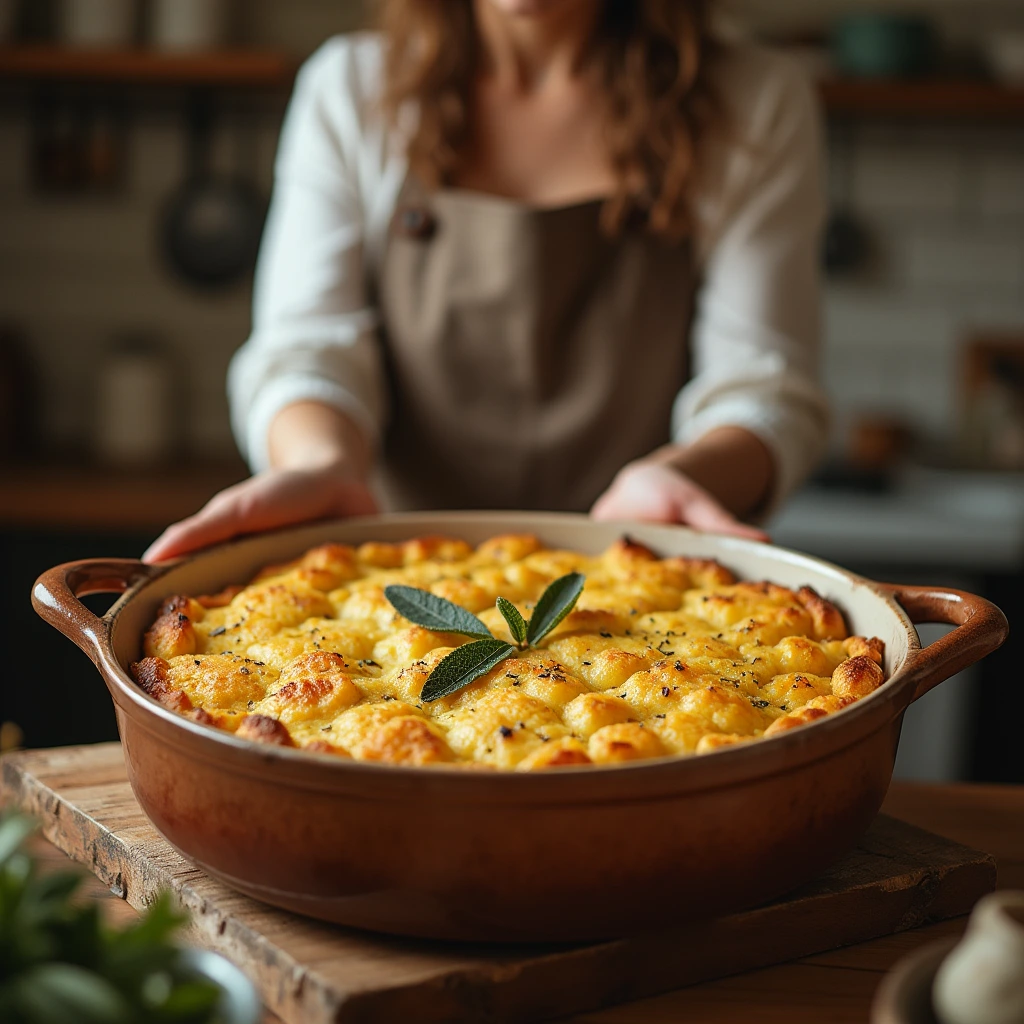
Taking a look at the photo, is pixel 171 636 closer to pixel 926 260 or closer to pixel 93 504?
pixel 93 504

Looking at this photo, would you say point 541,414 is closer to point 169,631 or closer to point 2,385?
point 169,631

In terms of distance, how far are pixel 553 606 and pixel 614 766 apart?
0.40m

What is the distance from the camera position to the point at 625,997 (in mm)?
841

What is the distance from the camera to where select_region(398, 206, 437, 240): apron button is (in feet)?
6.40

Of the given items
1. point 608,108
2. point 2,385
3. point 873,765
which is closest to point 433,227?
point 608,108

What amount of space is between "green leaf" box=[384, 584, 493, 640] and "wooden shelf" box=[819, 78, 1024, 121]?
8.26ft

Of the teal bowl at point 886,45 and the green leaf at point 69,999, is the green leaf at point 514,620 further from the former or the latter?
the teal bowl at point 886,45

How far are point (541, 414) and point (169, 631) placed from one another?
95 cm

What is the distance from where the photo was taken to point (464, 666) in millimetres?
1019

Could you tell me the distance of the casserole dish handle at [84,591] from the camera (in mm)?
1004

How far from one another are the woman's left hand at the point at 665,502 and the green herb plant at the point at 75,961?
0.90 metres

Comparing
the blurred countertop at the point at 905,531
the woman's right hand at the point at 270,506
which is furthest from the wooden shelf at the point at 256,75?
the woman's right hand at the point at 270,506

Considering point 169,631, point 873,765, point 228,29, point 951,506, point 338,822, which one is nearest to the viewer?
point 338,822

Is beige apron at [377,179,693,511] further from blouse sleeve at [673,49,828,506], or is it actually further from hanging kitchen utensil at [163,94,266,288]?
hanging kitchen utensil at [163,94,266,288]
